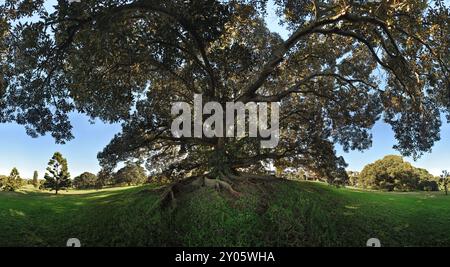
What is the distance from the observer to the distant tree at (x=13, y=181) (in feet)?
64.6

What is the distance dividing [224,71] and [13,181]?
1479cm

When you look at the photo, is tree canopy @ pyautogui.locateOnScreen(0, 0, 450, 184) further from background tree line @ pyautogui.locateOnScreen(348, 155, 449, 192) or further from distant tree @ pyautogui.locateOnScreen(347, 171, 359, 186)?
background tree line @ pyautogui.locateOnScreen(348, 155, 449, 192)

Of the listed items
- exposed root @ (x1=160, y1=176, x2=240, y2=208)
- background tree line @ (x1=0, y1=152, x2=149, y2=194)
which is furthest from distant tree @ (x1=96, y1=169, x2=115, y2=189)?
exposed root @ (x1=160, y1=176, x2=240, y2=208)

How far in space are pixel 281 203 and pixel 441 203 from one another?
13.2 metres

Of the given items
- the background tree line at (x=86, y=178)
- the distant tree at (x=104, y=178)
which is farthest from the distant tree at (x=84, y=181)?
the distant tree at (x=104, y=178)

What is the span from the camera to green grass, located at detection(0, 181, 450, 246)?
10.4 metres

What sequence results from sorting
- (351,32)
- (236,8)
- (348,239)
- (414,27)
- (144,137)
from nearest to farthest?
(348,239), (414,27), (351,32), (236,8), (144,137)

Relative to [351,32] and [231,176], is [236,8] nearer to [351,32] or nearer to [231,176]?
[351,32]

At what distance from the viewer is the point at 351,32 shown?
44.3 ft

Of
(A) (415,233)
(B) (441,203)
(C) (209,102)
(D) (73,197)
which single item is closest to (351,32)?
(C) (209,102)

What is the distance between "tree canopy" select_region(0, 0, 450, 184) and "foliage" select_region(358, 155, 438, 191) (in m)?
9.98

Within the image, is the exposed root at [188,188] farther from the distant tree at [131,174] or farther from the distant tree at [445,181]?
the distant tree at [445,181]

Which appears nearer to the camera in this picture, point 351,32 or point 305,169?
point 351,32

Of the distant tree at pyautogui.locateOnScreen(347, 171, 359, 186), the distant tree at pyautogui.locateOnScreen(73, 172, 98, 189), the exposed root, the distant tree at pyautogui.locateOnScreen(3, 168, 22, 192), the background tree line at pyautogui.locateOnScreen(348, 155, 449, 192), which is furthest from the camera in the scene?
the background tree line at pyautogui.locateOnScreen(348, 155, 449, 192)
